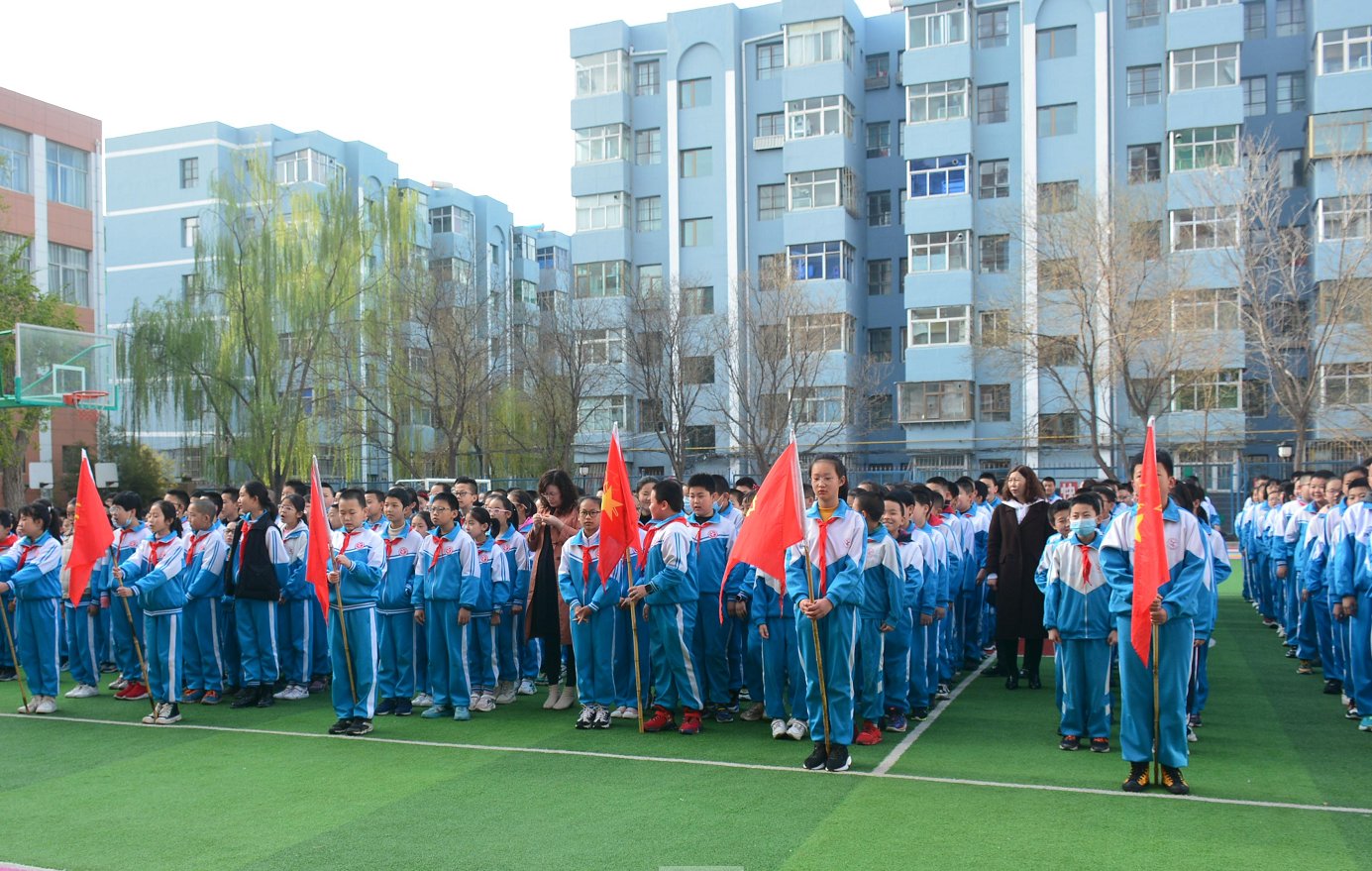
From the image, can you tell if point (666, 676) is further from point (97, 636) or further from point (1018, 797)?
point (97, 636)

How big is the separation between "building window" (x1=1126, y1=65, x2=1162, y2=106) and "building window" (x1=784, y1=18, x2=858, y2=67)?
930 centimetres

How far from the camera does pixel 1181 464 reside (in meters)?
31.4

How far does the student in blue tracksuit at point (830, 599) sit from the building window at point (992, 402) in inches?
1259

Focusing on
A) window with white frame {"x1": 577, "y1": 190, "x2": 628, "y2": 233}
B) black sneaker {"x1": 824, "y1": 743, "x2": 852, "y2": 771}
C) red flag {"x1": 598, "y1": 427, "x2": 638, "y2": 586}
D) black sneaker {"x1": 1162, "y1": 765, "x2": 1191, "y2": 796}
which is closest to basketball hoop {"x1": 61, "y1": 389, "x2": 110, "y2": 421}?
red flag {"x1": 598, "y1": 427, "x2": 638, "y2": 586}

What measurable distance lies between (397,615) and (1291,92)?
1460 inches

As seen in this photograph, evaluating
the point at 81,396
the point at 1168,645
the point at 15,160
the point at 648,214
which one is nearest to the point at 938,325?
the point at 648,214

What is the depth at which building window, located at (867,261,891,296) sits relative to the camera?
138 ft

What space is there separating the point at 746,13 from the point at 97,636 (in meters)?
35.5

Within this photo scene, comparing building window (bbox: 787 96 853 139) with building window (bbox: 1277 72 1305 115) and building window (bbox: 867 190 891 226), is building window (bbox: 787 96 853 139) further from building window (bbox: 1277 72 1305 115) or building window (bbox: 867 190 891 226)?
building window (bbox: 1277 72 1305 115)

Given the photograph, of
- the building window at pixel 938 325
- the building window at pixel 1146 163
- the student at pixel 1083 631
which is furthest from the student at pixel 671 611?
the building window at pixel 1146 163

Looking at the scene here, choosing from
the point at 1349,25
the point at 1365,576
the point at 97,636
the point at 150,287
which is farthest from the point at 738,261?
the point at 1365,576

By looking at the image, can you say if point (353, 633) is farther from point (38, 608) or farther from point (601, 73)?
point (601, 73)

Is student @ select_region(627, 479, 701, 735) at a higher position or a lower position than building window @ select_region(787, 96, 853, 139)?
lower

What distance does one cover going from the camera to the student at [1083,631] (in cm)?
800
